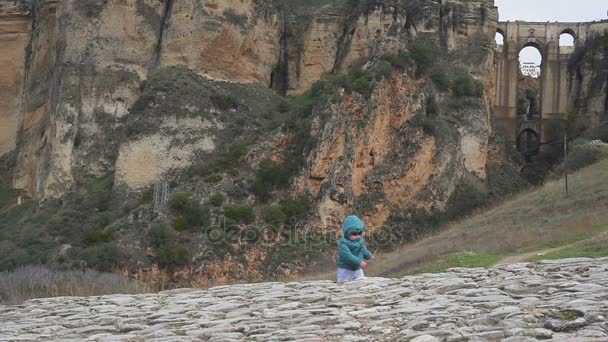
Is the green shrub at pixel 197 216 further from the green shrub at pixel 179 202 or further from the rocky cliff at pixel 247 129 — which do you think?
the green shrub at pixel 179 202

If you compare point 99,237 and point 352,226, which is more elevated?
point 352,226

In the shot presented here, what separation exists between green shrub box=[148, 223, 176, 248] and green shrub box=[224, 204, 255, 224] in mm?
2446

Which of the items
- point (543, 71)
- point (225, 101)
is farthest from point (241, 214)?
point (543, 71)

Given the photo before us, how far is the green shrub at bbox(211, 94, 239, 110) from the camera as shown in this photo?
42.9m

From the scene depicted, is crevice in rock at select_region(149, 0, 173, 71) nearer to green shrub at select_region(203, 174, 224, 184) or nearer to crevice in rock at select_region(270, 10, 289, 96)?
crevice in rock at select_region(270, 10, 289, 96)

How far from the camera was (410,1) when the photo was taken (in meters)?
49.4

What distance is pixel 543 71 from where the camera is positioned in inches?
2352

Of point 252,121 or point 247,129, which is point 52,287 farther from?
point 252,121

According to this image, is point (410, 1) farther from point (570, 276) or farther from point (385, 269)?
point (570, 276)

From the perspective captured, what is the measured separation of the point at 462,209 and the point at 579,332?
32.2 meters

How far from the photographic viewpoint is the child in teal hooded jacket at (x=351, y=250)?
15.0 m

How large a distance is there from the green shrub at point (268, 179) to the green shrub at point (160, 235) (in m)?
4.09

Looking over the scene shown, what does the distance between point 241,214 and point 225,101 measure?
753 centimetres

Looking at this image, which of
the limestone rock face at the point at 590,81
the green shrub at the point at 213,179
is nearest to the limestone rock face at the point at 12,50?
the green shrub at the point at 213,179
